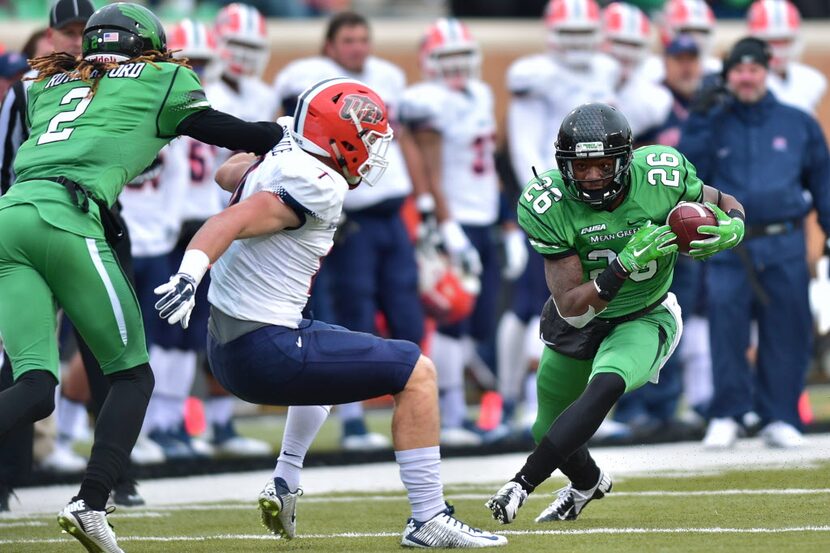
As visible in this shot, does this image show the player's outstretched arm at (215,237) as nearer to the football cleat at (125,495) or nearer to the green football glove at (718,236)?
the green football glove at (718,236)

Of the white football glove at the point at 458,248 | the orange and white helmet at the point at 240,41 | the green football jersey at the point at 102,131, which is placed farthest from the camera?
the orange and white helmet at the point at 240,41

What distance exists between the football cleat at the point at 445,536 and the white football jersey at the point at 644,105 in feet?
16.4

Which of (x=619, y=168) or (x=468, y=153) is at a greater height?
(x=619, y=168)

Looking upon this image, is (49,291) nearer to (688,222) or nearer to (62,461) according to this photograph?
(688,222)

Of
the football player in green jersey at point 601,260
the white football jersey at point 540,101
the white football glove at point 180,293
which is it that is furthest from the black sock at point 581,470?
the white football jersey at point 540,101

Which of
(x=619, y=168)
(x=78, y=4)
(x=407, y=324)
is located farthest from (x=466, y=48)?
(x=619, y=168)

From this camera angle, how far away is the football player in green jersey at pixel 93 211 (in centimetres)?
489

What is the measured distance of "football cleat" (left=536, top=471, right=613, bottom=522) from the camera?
5.78 m

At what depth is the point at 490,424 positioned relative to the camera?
31.5 ft

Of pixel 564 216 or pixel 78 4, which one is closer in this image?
pixel 564 216

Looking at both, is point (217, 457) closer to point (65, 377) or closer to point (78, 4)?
point (65, 377)

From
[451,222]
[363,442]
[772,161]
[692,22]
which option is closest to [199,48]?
[451,222]

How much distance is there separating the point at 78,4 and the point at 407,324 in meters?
3.24

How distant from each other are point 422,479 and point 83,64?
1.73 meters
